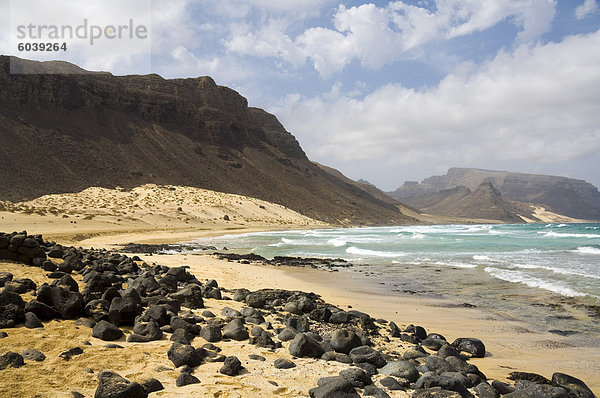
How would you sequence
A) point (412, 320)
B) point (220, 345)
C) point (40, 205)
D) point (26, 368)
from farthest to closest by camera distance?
point (40, 205) < point (412, 320) < point (220, 345) < point (26, 368)

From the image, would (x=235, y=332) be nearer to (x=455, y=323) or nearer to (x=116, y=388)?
(x=116, y=388)

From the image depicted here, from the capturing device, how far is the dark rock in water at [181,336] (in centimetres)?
521

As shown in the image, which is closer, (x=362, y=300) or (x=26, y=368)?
(x=26, y=368)

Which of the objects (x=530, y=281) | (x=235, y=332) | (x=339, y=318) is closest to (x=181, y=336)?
(x=235, y=332)

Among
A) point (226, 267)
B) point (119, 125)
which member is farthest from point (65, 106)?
point (226, 267)

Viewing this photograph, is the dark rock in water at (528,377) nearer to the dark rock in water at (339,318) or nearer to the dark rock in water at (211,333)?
the dark rock in water at (339,318)

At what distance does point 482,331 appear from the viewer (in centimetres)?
756

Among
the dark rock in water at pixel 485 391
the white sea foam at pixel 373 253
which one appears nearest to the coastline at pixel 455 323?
the dark rock in water at pixel 485 391

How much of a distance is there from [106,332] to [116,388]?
2.03m

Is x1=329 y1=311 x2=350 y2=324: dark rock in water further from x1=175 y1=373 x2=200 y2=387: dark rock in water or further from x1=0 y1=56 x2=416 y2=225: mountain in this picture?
x1=0 y1=56 x2=416 y2=225: mountain

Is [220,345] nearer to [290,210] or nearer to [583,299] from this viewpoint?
[583,299]

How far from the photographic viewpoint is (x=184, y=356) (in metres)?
4.44

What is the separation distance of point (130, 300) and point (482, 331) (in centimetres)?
676

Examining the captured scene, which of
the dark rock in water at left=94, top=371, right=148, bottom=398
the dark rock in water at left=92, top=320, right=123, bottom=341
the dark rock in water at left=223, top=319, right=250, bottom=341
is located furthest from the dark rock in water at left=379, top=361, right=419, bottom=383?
the dark rock in water at left=92, top=320, right=123, bottom=341
